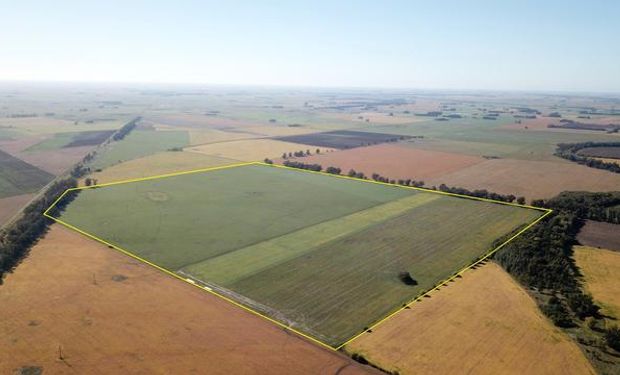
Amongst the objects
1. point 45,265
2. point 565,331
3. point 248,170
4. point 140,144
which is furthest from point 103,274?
point 140,144

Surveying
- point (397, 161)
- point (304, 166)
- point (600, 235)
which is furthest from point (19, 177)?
point (600, 235)

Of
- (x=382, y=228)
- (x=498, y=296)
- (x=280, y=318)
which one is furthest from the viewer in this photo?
(x=382, y=228)

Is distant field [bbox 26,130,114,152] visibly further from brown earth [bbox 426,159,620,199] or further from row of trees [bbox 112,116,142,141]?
brown earth [bbox 426,159,620,199]

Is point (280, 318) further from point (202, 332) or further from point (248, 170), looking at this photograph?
point (248, 170)

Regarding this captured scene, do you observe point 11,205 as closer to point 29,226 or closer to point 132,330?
point 29,226

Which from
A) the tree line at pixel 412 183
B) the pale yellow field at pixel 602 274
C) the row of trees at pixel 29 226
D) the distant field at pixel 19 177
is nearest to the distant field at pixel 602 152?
the tree line at pixel 412 183

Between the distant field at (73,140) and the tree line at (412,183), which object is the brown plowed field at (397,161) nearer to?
the tree line at (412,183)

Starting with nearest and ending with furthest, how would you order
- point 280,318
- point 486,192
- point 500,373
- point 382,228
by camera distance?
1. point 500,373
2. point 280,318
3. point 382,228
4. point 486,192

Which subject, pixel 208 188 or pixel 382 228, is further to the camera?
pixel 208 188
